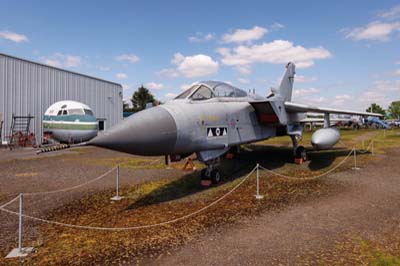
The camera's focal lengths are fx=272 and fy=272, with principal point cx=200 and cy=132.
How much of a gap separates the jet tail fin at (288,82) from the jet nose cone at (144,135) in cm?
890

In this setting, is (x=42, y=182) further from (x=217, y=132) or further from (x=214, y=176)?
(x=217, y=132)

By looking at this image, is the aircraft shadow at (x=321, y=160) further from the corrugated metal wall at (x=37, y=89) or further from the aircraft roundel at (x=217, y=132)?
the corrugated metal wall at (x=37, y=89)

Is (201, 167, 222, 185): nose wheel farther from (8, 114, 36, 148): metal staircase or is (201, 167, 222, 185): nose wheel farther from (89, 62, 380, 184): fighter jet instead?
(8, 114, 36, 148): metal staircase

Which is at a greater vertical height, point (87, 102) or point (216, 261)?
point (87, 102)

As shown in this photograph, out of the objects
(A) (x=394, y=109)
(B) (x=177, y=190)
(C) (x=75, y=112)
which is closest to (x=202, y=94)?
(B) (x=177, y=190)

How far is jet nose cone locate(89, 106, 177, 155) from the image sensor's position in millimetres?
5113

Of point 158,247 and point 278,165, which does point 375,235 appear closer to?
point 158,247

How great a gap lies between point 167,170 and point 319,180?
5468 millimetres

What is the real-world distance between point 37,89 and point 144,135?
881 inches

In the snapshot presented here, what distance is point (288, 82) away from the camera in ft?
45.8

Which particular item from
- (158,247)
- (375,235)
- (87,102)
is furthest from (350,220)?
(87,102)

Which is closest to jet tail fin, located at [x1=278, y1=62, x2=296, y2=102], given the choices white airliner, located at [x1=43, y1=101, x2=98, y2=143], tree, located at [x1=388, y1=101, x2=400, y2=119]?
white airliner, located at [x1=43, y1=101, x2=98, y2=143]

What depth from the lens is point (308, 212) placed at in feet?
19.5

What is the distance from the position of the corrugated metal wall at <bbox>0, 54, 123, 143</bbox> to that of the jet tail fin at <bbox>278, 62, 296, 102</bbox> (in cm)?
2035
